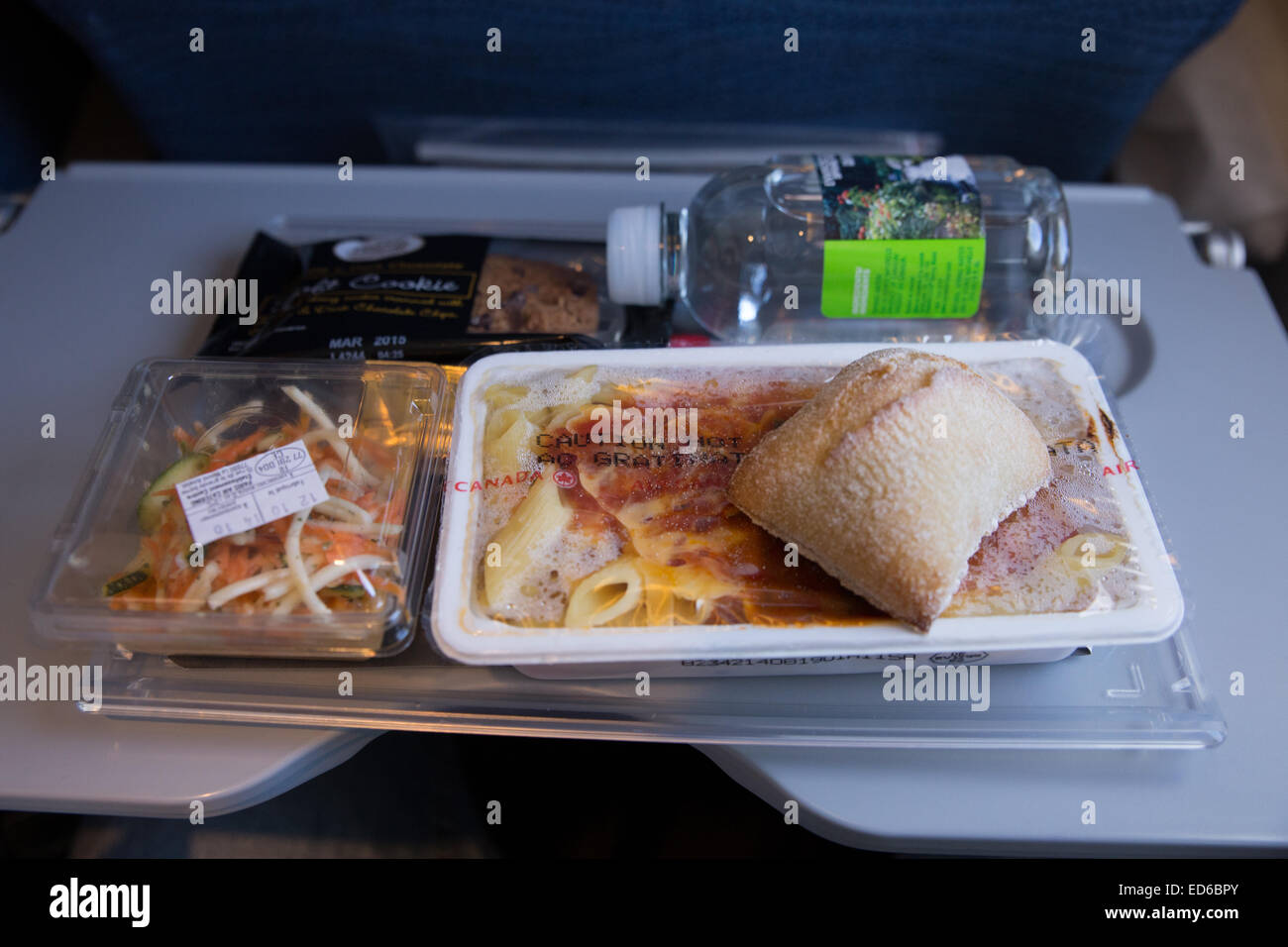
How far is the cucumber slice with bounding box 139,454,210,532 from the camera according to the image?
74cm

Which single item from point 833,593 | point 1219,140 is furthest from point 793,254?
point 1219,140

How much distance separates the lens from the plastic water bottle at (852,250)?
0.88 metres

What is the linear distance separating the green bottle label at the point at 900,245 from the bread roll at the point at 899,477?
18 cm

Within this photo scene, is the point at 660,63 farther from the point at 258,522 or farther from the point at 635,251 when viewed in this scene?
the point at 258,522

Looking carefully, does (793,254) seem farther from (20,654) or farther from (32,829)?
(32,829)

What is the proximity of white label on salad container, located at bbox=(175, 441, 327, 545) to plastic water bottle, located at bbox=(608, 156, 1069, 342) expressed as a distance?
0.41m

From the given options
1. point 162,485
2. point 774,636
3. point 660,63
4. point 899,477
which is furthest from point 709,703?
point 660,63

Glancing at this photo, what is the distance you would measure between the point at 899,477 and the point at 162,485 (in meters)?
0.65

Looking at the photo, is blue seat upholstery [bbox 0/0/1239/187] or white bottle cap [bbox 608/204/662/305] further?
blue seat upholstery [bbox 0/0/1239/187]

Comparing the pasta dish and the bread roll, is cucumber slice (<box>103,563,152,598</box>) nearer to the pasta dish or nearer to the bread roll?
the pasta dish

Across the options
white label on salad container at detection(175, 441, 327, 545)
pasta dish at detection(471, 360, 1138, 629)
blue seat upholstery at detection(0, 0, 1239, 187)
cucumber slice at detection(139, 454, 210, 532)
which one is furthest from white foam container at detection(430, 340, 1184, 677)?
blue seat upholstery at detection(0, 0, 1239, 187)

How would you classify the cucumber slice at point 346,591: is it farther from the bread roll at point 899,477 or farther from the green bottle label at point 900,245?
the green bottle label at point 900,245

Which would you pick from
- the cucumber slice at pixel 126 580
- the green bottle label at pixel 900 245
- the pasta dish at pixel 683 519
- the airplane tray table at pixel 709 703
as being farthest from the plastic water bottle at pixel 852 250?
the cucumber slice at pixel 126 580
